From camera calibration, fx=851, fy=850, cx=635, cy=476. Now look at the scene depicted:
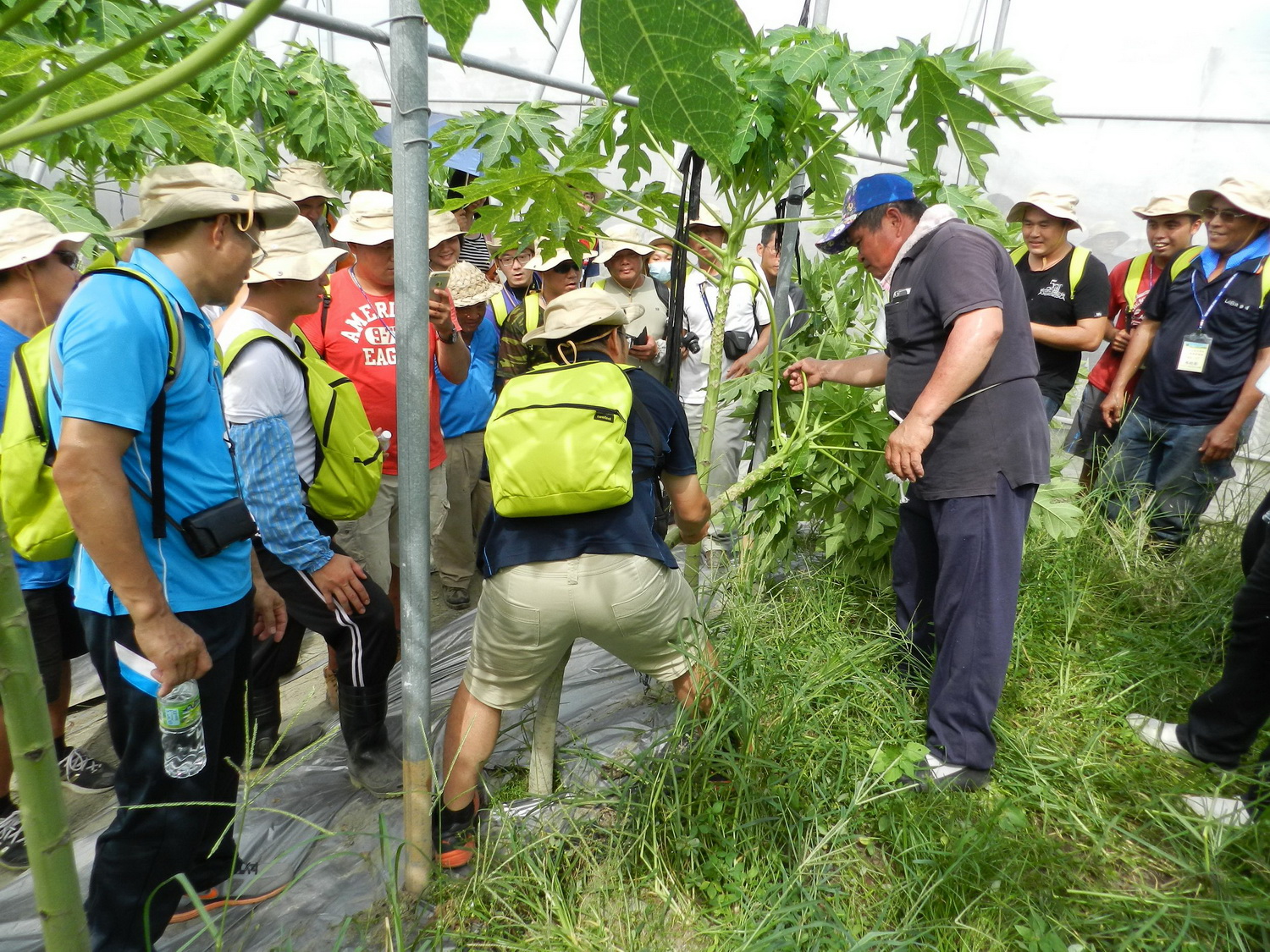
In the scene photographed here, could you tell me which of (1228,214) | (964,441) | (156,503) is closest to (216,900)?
(156,503)

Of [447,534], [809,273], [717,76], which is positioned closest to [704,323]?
[809,273]

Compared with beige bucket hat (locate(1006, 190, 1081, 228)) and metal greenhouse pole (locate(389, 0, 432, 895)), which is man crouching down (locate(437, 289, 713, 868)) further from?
beige bucket hat (locate(1006, 190, 1081, 228))

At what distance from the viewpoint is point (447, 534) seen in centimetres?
402

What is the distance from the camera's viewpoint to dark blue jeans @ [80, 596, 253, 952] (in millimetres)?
1585

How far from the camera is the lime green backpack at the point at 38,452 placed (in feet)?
5.02

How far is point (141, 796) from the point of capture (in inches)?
63.2

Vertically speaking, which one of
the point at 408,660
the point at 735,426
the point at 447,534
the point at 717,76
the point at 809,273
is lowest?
the point at 447,534

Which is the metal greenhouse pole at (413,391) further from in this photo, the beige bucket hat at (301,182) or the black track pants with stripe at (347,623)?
the beige bucket hat at (301,182)

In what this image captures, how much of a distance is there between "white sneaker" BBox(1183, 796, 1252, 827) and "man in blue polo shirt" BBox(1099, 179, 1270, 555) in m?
1.78

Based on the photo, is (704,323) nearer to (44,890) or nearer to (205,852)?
(205,852)

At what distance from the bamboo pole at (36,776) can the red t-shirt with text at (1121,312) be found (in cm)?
469

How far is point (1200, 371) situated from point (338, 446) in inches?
138

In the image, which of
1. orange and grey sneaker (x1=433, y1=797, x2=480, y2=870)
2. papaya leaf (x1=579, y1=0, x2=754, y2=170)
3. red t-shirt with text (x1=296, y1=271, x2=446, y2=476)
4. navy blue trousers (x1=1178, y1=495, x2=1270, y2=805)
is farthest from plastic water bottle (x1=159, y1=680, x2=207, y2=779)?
navy blue trousers (x1=1178, y1=495, x2=1270, y2=805)

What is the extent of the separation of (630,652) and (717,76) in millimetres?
1645
